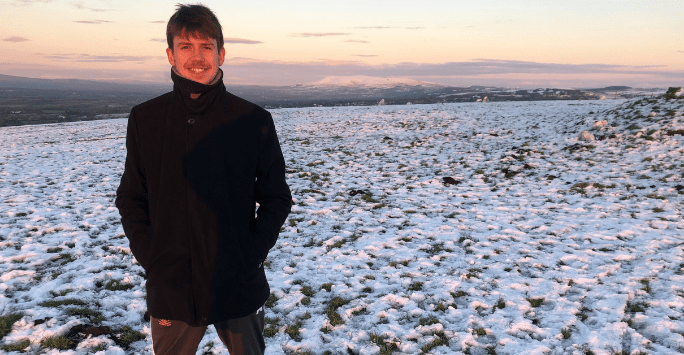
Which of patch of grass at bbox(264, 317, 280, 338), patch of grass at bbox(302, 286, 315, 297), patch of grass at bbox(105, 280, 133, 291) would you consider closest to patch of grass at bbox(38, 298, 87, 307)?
patch of grass at bbox(105, 280, 133, 291)

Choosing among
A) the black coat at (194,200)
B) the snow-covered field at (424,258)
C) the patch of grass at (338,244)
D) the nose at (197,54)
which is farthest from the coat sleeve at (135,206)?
the patch of grass at (338,244)

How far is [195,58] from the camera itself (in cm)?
234

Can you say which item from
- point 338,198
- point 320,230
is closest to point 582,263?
point 320,230

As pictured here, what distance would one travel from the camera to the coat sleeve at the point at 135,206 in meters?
2.47

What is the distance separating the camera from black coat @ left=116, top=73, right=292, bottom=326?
238cm

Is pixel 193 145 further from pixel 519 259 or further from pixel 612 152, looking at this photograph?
pixel 612 152

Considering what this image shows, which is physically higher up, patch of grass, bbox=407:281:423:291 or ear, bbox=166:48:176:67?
ear, bbox=166:48:176:67

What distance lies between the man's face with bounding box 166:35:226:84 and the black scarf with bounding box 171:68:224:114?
58 mm

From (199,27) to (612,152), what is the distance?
16873mm

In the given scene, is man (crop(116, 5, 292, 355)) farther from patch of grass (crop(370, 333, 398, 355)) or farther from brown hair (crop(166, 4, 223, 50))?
patch of grass (crop(370, 333, 398, 355))

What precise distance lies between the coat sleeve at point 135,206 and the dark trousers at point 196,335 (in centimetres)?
49

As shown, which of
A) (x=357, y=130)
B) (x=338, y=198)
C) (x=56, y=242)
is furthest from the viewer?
(x=357, y=130)

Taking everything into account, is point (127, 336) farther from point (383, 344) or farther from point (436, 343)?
point (436, 343)

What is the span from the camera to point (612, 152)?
1423 centimetres
